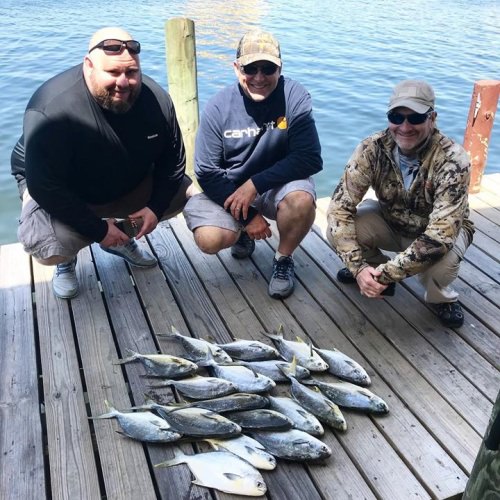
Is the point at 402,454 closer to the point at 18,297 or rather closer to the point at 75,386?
the point at 75,386

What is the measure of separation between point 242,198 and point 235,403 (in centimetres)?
124

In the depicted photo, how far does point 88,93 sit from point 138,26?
41.7 feet

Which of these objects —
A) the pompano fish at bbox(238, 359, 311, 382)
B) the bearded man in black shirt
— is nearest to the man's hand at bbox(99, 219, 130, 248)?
the bearded man in black shirt

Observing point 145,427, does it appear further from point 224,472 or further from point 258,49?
point 258,49

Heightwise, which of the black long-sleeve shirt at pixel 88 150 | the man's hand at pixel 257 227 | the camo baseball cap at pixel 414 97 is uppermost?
the camo baseball cap at pixel 414 97

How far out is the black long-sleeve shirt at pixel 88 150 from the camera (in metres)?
2.77

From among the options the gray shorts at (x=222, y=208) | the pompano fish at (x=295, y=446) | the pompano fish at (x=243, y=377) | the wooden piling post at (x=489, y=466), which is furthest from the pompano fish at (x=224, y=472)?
the gray shorts at (x=222, y=208)

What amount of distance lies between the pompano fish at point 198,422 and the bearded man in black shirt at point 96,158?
113cm

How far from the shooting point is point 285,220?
126 inches

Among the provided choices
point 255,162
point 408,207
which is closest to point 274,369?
point 408,207

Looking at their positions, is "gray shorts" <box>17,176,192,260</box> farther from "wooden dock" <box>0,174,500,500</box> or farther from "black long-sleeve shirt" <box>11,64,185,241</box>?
"wooden dock" <box>0,174,500,500</box>

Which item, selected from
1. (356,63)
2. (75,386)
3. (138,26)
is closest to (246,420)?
(75,386)

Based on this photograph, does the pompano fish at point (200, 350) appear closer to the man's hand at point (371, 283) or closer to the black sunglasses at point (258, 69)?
the man's hand at point (371, 283)

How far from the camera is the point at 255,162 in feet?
10.8
